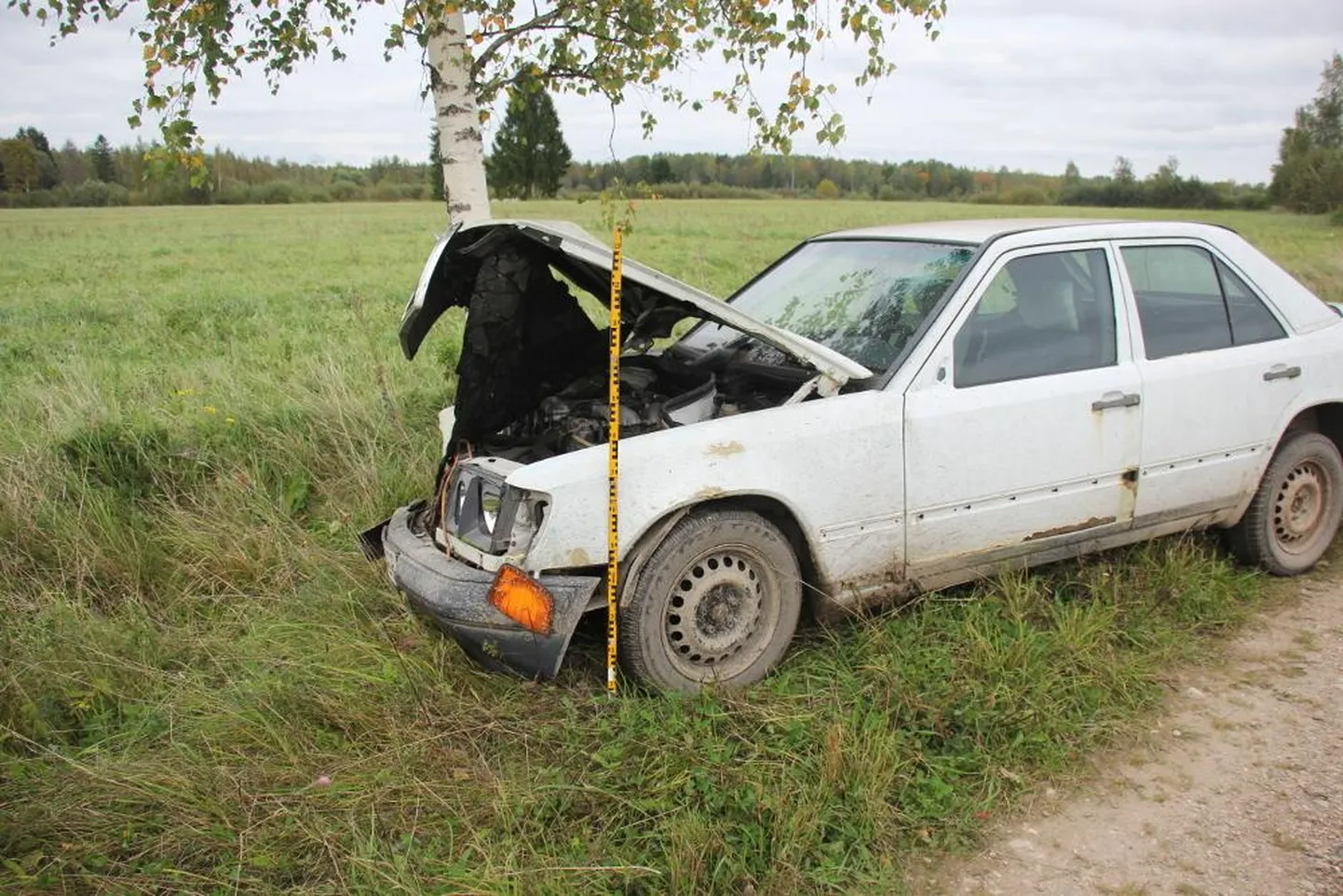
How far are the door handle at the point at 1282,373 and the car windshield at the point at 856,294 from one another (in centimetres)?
158

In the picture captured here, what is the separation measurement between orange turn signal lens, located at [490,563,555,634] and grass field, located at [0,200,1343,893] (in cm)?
37

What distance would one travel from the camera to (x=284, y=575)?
4461mm

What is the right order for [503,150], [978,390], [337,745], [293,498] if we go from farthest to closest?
[503,150] → [293,498] → [978,390] → [337,745]

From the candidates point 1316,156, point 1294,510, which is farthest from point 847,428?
point 1316,156

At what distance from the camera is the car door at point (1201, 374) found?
407 cm

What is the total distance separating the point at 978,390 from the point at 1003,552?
0.67m

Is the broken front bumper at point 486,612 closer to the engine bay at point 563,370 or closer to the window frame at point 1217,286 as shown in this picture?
the engine bay at point 563,370

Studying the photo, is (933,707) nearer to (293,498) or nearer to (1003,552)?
(1003,552)

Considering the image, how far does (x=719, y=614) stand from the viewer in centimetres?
342

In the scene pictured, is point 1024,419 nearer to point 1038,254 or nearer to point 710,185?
point 1038,254

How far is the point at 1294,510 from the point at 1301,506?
75 millimetres

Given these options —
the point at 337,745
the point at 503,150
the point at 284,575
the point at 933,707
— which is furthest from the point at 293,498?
the point at 503,150

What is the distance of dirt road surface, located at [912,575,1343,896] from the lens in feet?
8.57

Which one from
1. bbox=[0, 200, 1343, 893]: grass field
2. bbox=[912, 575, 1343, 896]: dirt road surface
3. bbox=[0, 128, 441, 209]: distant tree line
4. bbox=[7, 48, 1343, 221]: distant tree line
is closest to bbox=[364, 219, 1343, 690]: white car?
bbox=[0, 200, 1343, 893]: grass field
